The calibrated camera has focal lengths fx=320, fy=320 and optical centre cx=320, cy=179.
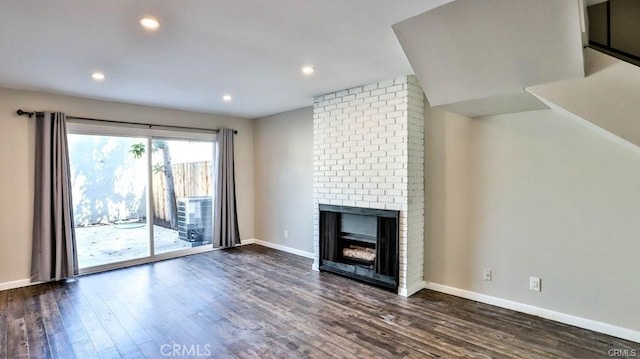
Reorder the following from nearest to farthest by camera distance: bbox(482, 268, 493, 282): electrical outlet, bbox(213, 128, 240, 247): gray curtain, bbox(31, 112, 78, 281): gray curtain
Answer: bbox(482, 268, 493, 282): electrical outlet → bbox(31, 112, 78, 281): gray curtain → bbox(213, 128, 240, 247): gray curtain

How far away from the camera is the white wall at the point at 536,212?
2660 mm

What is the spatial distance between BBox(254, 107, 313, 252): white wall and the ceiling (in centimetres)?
123

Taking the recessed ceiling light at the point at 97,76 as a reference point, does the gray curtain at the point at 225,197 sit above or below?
below

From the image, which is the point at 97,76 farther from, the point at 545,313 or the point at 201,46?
the point at 545,313

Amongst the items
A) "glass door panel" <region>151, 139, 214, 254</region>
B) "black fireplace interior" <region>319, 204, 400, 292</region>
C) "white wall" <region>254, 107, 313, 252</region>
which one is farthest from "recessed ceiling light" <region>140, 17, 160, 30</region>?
"glass door panel" <region>151, 139, 214, 254</region>

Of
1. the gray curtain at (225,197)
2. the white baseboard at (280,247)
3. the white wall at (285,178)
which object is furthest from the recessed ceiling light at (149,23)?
the white baseboard at (280,247)

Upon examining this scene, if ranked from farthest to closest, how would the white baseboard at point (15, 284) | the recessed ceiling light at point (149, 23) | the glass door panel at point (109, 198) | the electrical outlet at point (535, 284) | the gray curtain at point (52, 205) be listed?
the glass door panel at point (109, 198), the gray curtain at point (52, 205), the white baseboard at point (15, 284), the electrical outlet at point (535, 284), the recessed ceiling light at point (149, 23)

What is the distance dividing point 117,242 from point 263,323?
10.7 feet

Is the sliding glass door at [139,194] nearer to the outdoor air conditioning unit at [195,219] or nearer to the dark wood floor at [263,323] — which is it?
the outdoor air conditioning unit at [195,219]

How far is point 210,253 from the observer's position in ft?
18.3

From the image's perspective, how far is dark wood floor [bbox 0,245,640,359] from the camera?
8.23 feet

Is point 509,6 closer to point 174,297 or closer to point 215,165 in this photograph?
point 174,297

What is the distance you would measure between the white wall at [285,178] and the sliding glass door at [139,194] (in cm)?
93

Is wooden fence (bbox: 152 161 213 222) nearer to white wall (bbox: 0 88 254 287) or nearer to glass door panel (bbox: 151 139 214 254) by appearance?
glass door panel (bbox: 151 139 214 254)
